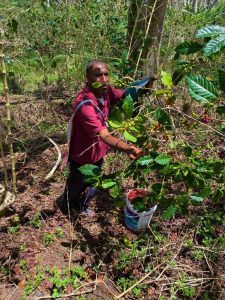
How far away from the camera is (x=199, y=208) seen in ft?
10.1

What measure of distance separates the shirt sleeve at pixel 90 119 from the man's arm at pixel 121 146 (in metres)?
0.07

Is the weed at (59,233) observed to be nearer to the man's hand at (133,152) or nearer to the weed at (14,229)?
the weed at (14,229)

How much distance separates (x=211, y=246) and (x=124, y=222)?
736 mm

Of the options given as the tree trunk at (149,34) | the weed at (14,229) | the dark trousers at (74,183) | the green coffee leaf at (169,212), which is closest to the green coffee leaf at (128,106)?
the green coffee leaf at (169,212)

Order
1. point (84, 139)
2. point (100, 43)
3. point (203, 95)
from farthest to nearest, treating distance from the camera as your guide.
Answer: point (100, 43) < point (84, 139) < point (203, 95)

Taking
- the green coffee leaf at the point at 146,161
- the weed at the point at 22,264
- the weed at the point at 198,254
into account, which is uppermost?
the green coffee leaf at the point at 146,161

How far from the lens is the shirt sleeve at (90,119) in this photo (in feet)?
7.02

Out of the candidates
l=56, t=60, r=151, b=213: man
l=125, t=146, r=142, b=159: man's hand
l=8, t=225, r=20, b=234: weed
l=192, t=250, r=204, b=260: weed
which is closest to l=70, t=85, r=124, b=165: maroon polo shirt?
l=56, t=60, r=151, b=213: man

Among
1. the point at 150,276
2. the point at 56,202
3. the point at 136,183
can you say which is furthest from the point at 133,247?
the point at 56,202

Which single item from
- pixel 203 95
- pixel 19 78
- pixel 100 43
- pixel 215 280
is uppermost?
pixel 203 95

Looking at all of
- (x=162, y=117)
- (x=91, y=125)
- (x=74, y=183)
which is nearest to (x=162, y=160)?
(x=162, y=117)

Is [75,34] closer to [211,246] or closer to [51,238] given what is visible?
[51,238]

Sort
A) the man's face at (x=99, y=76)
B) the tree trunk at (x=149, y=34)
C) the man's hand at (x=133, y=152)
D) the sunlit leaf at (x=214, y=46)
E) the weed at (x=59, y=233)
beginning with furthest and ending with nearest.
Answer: the tree trunk at (x=149, y=34)
the weed at (x=59, y=233)
the man's face at (x=99, y=76)
the man's hand at (x=133, y=152)
the sunlit leaf at (x=214, y=46)

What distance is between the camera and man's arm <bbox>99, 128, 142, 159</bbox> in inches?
72.8
